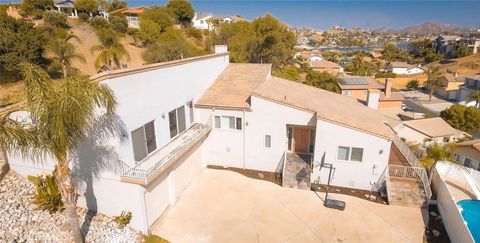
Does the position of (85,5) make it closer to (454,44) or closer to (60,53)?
(60,53)

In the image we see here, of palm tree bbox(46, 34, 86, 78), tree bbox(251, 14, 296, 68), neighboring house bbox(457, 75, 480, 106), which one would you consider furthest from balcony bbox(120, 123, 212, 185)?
neighboring house bbox(457, 75, 480, 106)

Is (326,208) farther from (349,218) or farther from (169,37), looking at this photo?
(169,37)

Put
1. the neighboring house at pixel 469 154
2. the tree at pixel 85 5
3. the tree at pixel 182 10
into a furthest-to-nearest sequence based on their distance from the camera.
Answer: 1. the tree at pixel 182 10
2. the tree at pixel 85 5
3. the neighboring house at pixel 469 154

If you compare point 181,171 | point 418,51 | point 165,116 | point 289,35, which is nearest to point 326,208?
point 181,171

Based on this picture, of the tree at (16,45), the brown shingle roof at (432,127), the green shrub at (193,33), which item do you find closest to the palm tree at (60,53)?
the tree at (16,45)

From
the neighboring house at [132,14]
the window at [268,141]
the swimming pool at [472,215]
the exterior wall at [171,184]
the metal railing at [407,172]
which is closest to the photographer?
the exterior wall at [171,184]

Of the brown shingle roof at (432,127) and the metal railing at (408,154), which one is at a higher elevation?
the metal railing at (408,154)

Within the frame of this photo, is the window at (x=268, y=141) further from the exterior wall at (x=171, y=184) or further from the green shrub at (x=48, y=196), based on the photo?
the green shrub at (x=48, y=196)

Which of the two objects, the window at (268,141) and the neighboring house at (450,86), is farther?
the neighboring house at (450,86)

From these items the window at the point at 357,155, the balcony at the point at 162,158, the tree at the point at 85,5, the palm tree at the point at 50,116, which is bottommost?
the window at the point at 357,155
